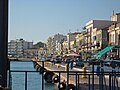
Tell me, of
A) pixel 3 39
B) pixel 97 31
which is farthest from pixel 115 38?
pixel 3 39

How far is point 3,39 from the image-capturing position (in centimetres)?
402

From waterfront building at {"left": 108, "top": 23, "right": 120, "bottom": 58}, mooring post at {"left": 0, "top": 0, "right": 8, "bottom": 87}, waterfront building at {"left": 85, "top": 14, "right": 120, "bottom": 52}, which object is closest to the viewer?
mooring post at {"left": 0, "top": 0, "right": 8, "bottom": 87}

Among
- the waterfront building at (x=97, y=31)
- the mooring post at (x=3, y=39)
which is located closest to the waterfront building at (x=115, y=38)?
the waterfront building at (x=97, y=31)

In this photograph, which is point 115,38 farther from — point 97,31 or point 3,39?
point 3,39

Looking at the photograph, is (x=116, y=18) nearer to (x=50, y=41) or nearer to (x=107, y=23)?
(x=107, y=23)

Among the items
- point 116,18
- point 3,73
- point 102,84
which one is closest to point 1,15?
point 3,73

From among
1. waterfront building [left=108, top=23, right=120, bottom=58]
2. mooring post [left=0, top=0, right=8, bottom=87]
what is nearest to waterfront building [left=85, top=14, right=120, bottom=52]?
waterfront building [left=108, top=23, right=120, bottom=58]

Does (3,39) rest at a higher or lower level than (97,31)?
lower

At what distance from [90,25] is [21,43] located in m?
74.0

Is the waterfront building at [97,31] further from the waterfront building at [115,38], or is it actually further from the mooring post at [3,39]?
the mooring post at [3,39]

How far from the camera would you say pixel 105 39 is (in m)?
67.3

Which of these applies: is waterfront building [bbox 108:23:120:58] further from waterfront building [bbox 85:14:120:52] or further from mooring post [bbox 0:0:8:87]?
mooring post [bbox 0:0:8:87]

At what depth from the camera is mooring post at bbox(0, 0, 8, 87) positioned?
401 centimetres

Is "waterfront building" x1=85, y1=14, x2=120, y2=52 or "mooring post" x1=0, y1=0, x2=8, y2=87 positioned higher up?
"waterfront building" x1=85, y1=14, x2=120, y2=52
